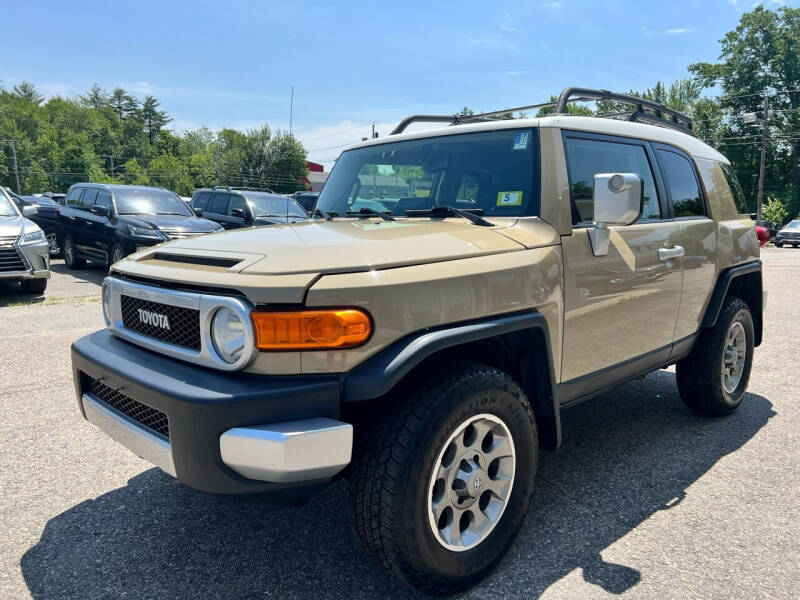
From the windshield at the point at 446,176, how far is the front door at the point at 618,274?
0.84 ft

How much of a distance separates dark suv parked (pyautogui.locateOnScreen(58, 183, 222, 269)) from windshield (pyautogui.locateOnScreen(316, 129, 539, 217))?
24.3 feet

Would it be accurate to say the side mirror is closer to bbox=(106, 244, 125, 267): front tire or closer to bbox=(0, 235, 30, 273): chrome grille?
bbox=(0, 235, 30, 273): chrome grille

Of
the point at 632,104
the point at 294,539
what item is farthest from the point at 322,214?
the point at 632,104

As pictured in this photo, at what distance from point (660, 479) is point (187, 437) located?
103 inches

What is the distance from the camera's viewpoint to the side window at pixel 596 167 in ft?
9.50

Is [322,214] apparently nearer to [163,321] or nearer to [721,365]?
[163,321]

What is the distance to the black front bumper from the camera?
1847 mm

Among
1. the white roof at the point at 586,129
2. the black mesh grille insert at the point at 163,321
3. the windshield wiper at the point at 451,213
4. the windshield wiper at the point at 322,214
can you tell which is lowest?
the black mesh grille insert at the point at 163,321

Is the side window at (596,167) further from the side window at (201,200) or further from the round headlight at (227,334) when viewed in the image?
the side window at (201,200)

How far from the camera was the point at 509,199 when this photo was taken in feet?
9.24

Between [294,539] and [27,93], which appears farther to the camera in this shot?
[27,93]

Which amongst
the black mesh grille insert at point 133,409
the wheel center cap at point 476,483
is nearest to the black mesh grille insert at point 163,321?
the black mesh grille insert at point 133,409

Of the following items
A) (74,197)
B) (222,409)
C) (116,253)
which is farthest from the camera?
(74,197)

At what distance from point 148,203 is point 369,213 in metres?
9.44
